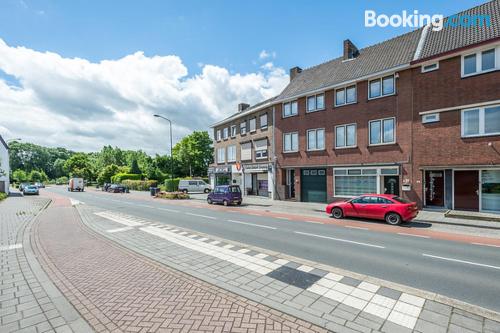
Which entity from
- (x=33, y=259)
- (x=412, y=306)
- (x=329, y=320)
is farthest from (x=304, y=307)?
(x=33, y=259)

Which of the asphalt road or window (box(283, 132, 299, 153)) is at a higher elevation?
window (box(283, 132, 299, 153))

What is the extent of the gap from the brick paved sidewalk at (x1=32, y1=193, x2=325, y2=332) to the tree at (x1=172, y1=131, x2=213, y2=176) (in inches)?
1999

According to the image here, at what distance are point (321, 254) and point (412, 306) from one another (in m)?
3.04

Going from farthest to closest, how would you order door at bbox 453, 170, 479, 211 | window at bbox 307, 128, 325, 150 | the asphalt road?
window at bbox 307, 128, 325, 150 < door at bbox 453, 170, 479, 211 < the asphalt road

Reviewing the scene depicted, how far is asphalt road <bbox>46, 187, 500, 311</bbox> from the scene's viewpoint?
516cm

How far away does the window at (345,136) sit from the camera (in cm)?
1831

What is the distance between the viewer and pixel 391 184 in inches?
657

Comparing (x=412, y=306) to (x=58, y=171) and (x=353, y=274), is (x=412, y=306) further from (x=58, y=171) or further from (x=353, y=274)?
(x=58, y=171)

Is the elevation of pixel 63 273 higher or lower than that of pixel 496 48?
lower

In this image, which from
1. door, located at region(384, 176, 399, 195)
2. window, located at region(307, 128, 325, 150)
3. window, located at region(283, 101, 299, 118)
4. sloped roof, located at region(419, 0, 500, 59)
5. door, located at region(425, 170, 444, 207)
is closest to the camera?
sloped roof, located at region(419, 0, 500, 59)

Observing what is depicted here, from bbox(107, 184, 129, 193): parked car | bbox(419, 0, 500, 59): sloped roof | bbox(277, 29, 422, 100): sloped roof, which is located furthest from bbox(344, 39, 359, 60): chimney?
bbox(107, 184, 129, 193): parked car

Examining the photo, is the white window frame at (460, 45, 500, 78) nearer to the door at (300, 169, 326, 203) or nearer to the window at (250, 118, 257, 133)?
the door at (300, 169, 326, 203)

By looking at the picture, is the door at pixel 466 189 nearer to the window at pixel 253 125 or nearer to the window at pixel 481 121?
the window at pixel 481 121

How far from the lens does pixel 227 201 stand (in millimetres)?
20484
